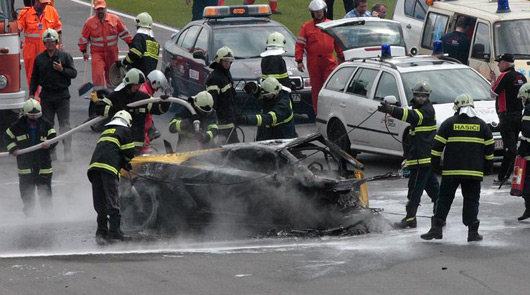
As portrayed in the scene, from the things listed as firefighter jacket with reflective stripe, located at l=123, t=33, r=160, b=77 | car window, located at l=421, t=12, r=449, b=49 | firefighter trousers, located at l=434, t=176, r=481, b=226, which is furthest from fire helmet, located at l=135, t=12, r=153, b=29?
firefighter trousers, located at l=434, t=176, r=481, b=226

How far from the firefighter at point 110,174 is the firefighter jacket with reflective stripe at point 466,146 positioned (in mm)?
3198

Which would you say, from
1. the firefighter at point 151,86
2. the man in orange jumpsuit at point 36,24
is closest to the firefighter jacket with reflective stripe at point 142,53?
the firefighter at point 151,86

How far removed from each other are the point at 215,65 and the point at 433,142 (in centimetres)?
343

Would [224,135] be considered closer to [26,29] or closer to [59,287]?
[59,287]

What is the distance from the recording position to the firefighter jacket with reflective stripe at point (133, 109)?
45.9ft

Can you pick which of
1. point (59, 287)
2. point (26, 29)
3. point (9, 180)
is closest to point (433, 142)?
point (59, 287)

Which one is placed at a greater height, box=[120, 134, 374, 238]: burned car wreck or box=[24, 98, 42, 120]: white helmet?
box=[24, 98, 42, 120]: white helmet

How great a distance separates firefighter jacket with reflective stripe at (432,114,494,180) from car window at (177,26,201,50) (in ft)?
29.7

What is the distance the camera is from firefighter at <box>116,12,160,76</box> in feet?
57.1

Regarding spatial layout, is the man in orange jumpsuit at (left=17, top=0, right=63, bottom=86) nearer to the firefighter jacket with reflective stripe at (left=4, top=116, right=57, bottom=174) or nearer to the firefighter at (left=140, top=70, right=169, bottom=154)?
the firefighter at (left=140, top=70, right=169, bottom=154)

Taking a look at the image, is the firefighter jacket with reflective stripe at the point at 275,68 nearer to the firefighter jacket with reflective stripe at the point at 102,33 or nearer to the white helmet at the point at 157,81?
the white helmet at the point at 157,81

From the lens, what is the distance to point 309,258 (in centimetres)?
1076

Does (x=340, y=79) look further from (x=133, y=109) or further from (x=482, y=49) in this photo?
(x=133, y=109)

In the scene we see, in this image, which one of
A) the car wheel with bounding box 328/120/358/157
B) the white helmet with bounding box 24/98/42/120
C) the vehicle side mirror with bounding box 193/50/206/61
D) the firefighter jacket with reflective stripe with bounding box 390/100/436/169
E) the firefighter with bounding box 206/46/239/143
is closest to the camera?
the firefighter jacket with reflective stripe with bounding box 390/100/436/169
